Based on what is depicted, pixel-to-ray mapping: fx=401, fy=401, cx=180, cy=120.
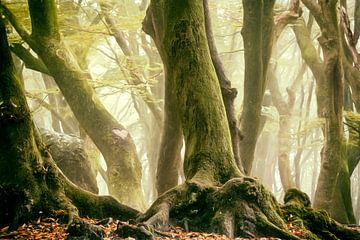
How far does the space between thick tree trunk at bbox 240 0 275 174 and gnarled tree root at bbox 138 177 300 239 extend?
374 centimetres

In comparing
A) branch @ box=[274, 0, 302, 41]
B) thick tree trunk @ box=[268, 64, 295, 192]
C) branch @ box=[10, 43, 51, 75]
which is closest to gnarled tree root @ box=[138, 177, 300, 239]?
branch @ box=[274, 0, 302, 41]

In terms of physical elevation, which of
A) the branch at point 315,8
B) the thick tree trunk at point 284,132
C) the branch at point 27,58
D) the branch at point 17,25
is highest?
the branch at point 315,8

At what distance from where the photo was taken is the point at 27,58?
359 inches

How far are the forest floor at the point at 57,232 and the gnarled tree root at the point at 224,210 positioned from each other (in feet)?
0.58

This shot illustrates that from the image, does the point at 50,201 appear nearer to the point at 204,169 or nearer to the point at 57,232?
the point at 57,232

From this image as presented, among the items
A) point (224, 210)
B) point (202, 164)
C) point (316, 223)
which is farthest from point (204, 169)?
point (316, 223)

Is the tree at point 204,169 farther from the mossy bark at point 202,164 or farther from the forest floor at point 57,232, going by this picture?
the forest floor at point 57,232

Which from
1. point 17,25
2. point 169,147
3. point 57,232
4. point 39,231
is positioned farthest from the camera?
point 169,147

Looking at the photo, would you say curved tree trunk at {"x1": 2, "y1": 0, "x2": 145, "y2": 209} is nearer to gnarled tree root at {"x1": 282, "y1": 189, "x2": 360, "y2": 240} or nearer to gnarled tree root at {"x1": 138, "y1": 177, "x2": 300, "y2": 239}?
gnarled tree root at {"x1": 138, "y1": 177, "x2": 300, "y2": 239}

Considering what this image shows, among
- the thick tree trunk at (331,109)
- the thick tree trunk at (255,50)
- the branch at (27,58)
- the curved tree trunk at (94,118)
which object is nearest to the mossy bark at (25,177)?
the curved tree trunk at (94,118)

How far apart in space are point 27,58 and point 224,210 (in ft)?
21.1

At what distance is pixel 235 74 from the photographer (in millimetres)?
24344

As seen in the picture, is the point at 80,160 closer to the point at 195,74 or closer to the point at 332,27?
the point at 195,74

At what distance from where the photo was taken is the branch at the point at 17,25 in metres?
8.03
